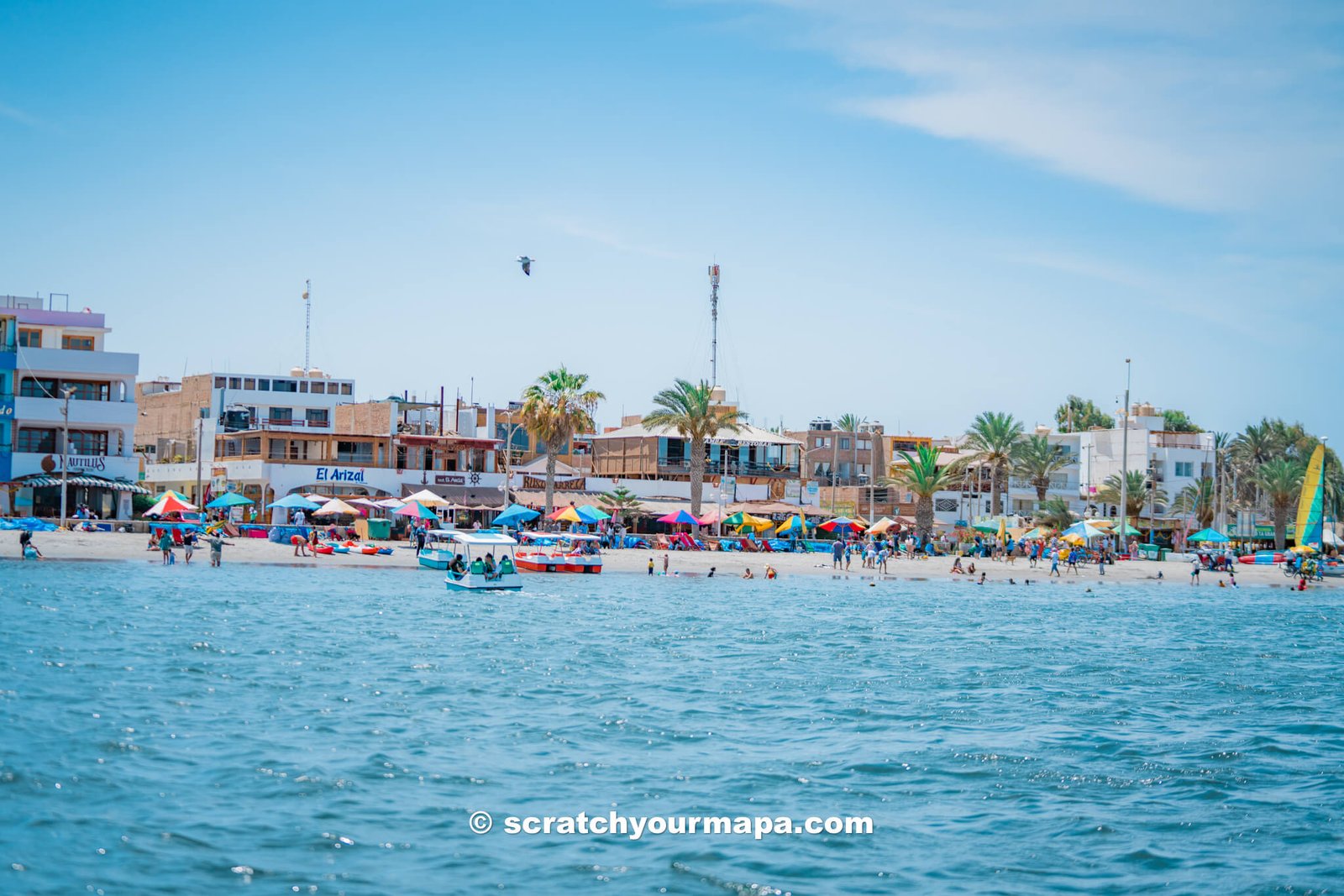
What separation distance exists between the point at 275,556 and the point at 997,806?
135 ft

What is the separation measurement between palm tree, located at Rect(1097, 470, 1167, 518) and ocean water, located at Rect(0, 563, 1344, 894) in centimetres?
5656

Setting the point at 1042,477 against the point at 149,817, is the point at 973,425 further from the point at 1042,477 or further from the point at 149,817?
the point at 149,817

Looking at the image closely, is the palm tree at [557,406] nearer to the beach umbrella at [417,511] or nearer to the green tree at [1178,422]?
the beach umbrella at [417,511]

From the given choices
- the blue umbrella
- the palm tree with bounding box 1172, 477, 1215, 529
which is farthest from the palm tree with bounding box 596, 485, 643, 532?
the palm tree with bounding box 1172, 477, 1215, 529

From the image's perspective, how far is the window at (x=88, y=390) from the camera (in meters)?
69.4

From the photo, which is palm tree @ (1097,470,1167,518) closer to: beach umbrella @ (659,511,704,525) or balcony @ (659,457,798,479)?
balcony @ (659,457,798,479)

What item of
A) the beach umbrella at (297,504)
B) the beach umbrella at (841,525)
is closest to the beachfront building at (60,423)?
the beach umbrella at (297,504)

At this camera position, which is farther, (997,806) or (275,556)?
(275,556)

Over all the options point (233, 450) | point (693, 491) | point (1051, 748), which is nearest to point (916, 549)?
point (693, 491)

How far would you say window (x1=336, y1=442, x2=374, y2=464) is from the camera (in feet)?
246

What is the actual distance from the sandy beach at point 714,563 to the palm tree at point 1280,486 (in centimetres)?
1078

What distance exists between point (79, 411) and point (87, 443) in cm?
193

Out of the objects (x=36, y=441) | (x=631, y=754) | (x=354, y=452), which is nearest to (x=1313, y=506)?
(x=354, y=452)

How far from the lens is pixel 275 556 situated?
51938mm
